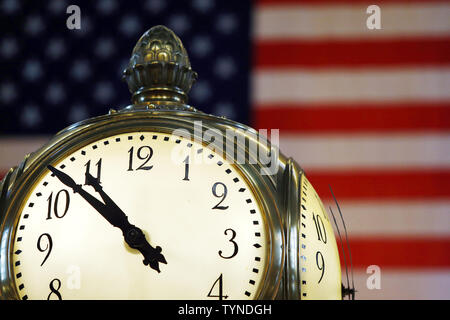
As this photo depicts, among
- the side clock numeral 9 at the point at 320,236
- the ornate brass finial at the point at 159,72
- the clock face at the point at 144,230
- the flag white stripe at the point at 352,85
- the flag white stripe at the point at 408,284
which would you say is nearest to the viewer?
the clock face at the point at 144,230

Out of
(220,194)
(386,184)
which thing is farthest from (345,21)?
(220,194)

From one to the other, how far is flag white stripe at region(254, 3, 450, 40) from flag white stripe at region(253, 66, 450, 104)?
0.51ft

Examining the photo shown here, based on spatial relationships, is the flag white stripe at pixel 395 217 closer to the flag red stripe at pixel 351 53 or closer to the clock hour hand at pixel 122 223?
the flag red stripe at pixel 351 53

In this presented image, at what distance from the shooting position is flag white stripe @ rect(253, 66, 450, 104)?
2.72 meters

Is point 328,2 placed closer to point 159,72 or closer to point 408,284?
point 408,284

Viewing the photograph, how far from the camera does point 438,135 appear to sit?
2689 millimetres

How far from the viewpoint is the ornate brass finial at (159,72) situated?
3.95ft

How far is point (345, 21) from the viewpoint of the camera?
2.81 meters

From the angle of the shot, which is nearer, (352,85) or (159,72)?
(159,72)

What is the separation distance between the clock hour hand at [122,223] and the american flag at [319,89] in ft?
5.64

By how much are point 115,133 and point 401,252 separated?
1857mm

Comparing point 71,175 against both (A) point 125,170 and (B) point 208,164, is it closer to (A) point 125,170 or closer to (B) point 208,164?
(A) point 125,170

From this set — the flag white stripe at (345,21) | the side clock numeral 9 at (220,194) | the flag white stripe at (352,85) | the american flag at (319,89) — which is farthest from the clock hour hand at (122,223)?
the flag white stripe at (345,21)

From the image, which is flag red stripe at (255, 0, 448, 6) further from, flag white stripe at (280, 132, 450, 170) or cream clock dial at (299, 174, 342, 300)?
cream clock dial at (299, 174, 342, 300)
